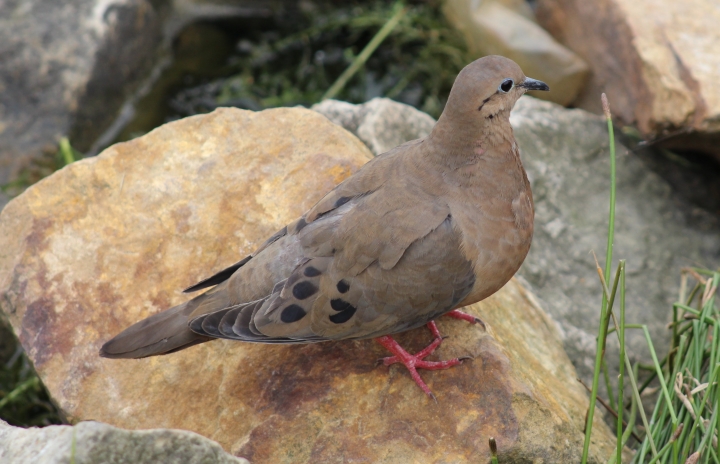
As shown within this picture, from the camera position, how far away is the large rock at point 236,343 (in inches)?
118

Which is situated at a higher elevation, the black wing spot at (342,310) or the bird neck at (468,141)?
the bird neck at (468,141)

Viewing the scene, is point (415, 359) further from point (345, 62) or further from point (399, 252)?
point (345, 62)

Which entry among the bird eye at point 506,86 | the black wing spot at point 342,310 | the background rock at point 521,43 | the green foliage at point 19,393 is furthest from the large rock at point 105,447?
the background rock at point 521,43

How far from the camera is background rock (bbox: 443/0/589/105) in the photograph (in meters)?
5.53

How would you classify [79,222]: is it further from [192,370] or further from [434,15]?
[434,15]

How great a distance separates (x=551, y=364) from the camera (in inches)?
142

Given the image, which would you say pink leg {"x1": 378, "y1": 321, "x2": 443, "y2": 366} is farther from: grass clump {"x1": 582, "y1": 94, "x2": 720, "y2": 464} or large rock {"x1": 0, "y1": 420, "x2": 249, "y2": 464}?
large rock {"x1": 0, "y1": 420, "x2": 249, "y2": 464}

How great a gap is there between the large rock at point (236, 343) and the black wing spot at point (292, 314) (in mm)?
321

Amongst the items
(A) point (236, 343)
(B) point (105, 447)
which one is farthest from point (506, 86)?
(B) point (105, 447)

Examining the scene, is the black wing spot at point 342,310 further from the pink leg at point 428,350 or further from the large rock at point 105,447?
the large rock at point 105,447

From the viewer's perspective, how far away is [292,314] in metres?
2.92

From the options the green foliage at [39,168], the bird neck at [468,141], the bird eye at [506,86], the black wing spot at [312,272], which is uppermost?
the bird eye at [506,86]

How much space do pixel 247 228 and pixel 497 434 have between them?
1.50m

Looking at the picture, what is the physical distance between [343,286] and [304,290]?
16 cm
